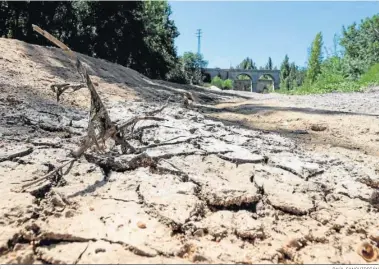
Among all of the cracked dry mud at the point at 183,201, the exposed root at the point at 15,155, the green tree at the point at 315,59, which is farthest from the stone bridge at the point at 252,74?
the exposed root at the point at 15,155

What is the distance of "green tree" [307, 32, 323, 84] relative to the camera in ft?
86.2

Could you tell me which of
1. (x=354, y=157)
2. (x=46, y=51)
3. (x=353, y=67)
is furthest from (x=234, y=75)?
(x=354, y=157)

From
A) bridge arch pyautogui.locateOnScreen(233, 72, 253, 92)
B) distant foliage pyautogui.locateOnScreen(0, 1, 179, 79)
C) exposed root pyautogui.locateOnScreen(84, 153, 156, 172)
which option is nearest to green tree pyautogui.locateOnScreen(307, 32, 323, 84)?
distant foliage pyautogui.locateOnScreen(0, 1, 179, 79)

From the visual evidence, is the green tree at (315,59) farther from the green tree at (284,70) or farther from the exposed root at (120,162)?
the exposed root at (120,162)

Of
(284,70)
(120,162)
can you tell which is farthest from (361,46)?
(284,70)

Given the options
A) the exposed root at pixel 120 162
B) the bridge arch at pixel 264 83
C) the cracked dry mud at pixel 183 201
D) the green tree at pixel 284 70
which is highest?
the green tree at pixel 284 70

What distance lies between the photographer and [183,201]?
1412 mm

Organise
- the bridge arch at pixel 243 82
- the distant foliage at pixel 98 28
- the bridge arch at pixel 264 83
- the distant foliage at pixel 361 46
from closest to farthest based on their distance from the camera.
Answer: the distant foliage at pixel 98 28
the distant foliage at pixel 361 46
the bridge arch at pixel 243 82
the bridge arch at pixel 264 83

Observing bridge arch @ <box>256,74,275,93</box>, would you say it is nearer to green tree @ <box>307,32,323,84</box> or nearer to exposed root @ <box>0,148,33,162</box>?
green tree @ <box>307,32,323,84</box>

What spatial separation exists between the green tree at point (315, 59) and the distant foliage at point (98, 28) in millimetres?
13846

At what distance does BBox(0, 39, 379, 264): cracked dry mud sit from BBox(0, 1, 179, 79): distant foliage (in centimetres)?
996

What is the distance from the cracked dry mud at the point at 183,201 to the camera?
3.66 ft
